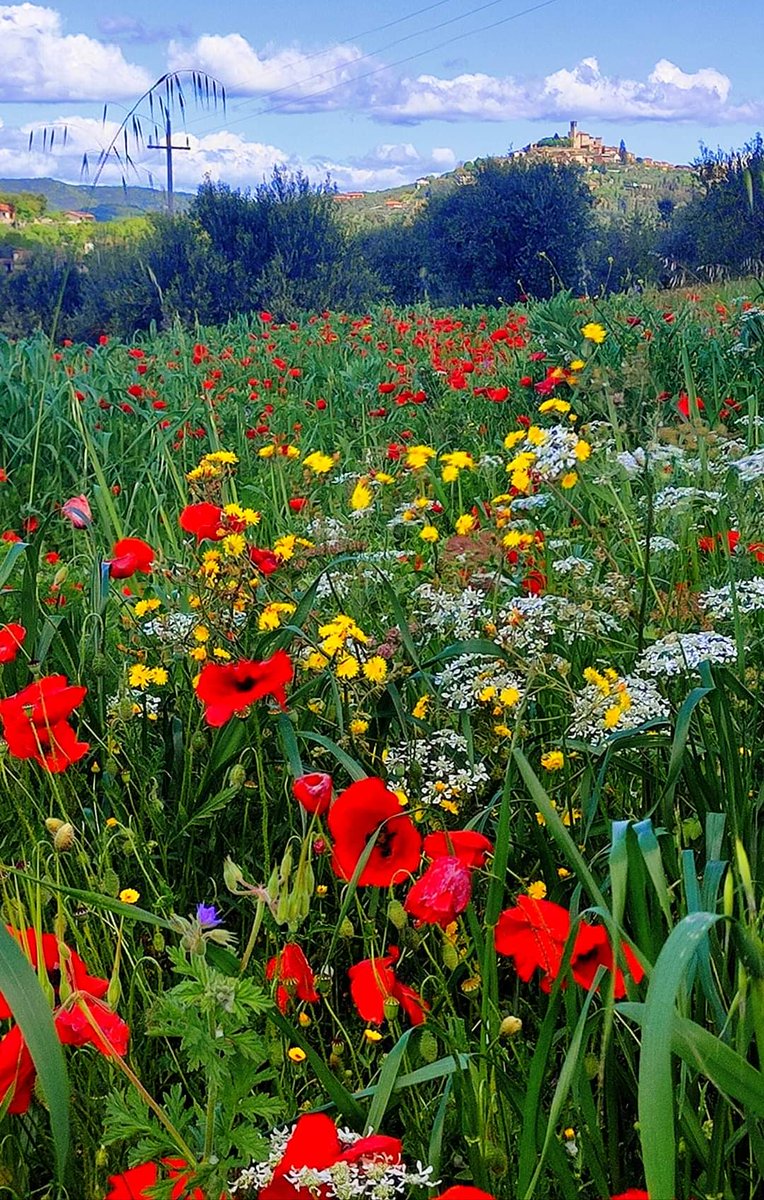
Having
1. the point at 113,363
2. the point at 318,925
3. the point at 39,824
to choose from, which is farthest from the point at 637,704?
the point at 113,363

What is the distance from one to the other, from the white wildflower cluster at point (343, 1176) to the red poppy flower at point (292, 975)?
16cm

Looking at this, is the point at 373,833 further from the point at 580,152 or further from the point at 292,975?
the point at 580,152

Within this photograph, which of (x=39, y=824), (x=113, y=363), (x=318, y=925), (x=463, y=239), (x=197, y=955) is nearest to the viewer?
(x=197, y=955)

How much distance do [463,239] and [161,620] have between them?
71.4 ft

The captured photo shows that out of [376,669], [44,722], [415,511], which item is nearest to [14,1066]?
[44,722]

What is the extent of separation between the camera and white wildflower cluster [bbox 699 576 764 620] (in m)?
1.51

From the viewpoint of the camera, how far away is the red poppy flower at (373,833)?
1050 mm

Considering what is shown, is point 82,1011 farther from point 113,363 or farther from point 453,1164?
point 113,363

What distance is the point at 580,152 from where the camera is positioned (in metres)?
36.0

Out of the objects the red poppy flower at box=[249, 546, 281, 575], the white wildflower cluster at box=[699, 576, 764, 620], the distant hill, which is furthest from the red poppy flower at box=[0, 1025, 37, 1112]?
the distant hill

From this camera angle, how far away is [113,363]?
7.24m

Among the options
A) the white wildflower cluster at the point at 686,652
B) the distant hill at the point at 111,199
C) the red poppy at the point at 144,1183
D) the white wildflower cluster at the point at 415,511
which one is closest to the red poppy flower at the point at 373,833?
the red poppy at the point at 144,1183

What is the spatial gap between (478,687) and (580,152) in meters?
38.1

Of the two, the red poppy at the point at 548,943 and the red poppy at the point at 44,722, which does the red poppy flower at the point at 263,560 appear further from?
the red poppy at the point at 548,943
